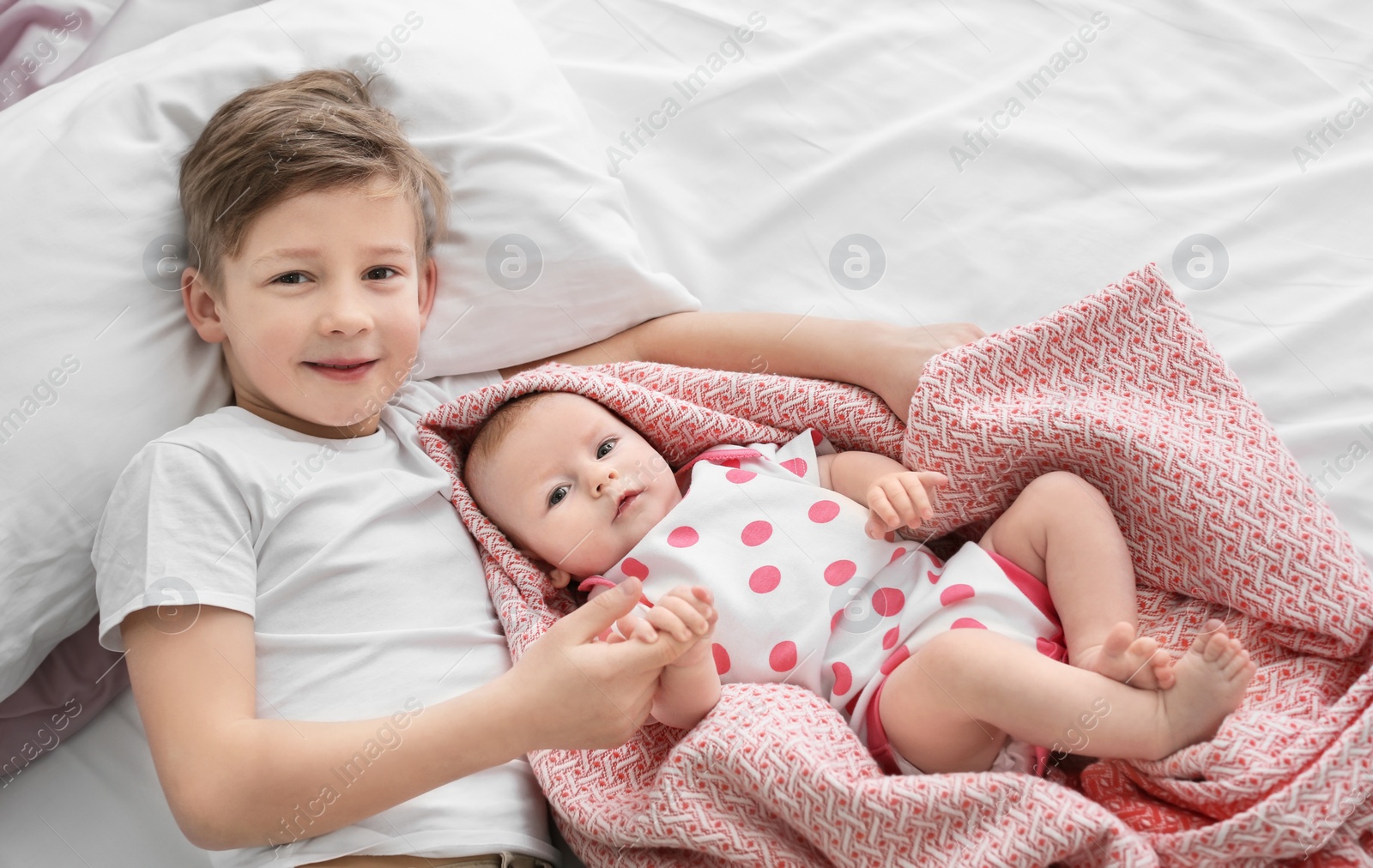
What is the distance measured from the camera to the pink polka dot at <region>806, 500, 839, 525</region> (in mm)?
1136

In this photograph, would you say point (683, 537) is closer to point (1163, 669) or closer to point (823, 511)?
point (823, 511)

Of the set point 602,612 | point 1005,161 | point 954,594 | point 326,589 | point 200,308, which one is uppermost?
point 1005,161

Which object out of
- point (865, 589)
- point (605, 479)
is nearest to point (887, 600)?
point (865, 589)

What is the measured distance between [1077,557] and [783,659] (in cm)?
31

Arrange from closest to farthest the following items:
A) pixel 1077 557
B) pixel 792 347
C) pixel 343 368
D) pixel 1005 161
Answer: pixel 1077 557 < pixel 343 368 < pixel 792 347 < pixel 1005 161

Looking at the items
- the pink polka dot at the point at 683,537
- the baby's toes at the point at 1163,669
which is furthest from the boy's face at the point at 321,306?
the baby's toes at the point at 1163,669

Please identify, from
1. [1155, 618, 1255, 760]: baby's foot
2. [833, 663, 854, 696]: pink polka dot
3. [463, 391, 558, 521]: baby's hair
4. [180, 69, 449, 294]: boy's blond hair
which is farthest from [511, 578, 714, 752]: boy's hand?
[180, 69, 449, 294]: boy's blond hair

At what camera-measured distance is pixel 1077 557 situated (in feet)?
3.34

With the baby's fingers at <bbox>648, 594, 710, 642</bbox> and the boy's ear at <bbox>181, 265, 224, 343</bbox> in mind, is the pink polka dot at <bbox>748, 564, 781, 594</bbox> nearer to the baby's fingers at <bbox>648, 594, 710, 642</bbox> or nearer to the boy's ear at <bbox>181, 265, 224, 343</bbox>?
the baby's fingers at <bbox>648, 594, 710, 642</bbox>

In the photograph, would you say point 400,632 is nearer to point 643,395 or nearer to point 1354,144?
point 643,395

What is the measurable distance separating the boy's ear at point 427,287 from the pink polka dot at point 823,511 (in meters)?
0.54

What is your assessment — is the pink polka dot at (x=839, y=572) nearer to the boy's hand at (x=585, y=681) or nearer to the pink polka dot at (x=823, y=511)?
the pink polka dot at (x=823, y=511)

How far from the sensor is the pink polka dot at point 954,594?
3.42ft

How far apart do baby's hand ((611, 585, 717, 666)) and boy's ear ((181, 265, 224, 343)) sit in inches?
23.3
